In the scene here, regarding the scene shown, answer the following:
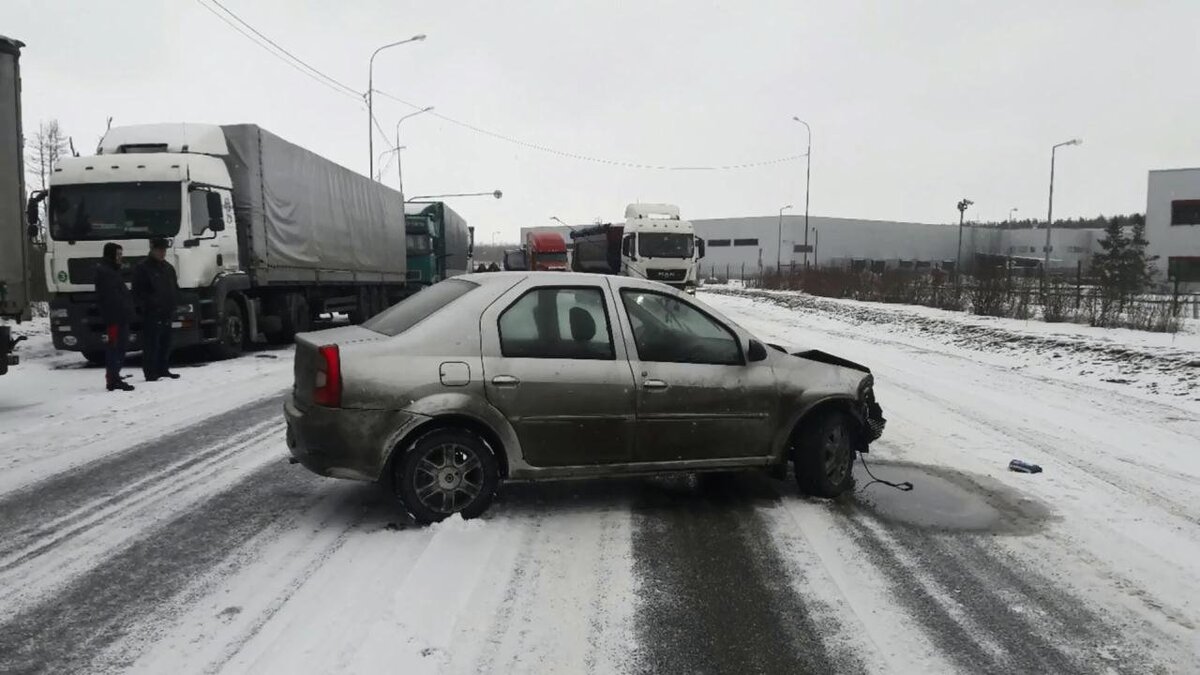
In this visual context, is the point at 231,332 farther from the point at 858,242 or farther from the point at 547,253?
the point at 858,242

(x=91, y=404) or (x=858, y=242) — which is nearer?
(x=91, y=404)

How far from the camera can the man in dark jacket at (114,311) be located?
407 inches

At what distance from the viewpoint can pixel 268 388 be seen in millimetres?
11078

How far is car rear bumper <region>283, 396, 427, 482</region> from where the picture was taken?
4770 millimetres

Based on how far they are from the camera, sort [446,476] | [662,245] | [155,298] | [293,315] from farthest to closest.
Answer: [662,245] → [293,315] → [155,298] → [446,476]

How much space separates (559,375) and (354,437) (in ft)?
4.16

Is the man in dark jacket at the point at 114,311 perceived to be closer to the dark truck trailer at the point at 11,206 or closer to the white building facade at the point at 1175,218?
the dark truck trailer at the point at 11,206

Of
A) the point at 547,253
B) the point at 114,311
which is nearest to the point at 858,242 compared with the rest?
the point at 547,253

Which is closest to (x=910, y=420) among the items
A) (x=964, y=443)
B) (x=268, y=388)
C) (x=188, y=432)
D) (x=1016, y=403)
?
(x=964, y=443)

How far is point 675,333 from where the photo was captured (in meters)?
5.46

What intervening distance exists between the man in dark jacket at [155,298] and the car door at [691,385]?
8.17m

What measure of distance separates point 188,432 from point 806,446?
596 cm

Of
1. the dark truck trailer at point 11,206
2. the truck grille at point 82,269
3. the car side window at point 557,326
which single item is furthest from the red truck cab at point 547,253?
the car side window at point 557,326

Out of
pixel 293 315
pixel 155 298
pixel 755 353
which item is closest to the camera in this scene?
pixel 755 353
